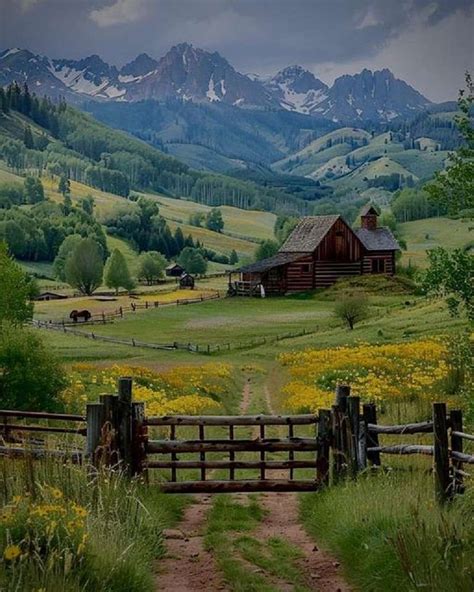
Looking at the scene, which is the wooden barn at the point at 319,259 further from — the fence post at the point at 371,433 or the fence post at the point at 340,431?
the fence post at the point at 371,433

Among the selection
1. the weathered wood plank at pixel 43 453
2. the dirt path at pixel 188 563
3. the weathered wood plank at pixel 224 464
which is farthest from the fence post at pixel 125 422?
the dirt path at pixel 188 563

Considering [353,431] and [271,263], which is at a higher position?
[271,263]

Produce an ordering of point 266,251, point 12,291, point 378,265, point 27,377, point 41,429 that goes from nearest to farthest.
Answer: point 41,429
point 27,377
point 12,291
point 378,265
point 266,251

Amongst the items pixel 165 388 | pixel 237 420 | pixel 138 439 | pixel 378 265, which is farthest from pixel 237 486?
pixel 378 265

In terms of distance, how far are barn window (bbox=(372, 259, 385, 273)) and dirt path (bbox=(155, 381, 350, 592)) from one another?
3627 inches

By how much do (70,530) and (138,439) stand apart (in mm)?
4829

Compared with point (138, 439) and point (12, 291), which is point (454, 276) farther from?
point (12, 291)

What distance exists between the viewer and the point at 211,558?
10.3 meters

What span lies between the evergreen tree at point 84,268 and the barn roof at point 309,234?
112ft

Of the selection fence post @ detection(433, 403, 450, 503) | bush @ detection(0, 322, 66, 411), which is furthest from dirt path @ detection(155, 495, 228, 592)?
bush @ detection(0, 322, 66, 411)

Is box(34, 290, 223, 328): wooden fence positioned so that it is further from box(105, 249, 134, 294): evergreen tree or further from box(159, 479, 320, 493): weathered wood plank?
box(159, 479, 320, 493): weathered wood plank

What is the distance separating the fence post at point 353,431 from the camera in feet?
42.9

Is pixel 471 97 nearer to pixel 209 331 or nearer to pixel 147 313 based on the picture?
pixel 209 331

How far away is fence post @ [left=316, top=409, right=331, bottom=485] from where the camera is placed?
44.6ft
